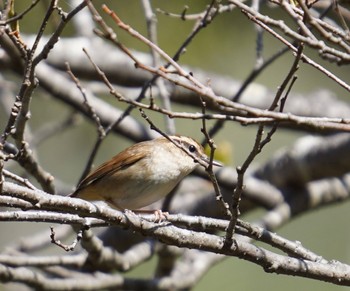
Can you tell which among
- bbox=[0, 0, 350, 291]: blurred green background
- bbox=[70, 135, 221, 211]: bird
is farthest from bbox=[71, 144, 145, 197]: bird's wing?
bbox=[0, 0, 350, 291]: blurred green background

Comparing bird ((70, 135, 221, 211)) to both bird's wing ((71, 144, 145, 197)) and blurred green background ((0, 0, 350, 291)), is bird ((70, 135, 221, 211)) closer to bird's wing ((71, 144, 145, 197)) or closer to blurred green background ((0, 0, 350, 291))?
bird's wing ((71, 144, 145, 197))

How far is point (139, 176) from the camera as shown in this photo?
4.77 m

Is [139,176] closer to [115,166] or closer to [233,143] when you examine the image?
[115,166]

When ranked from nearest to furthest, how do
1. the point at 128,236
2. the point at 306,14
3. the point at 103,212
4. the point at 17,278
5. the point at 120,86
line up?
the point at 306,14 → the point at 103,212 → the point at 17,278 → the point at 128,236 → the point at 120,86

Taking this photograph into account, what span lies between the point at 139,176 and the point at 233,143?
13.7 feet

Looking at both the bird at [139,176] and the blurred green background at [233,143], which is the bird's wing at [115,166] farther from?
the blurred green background at [233,143]

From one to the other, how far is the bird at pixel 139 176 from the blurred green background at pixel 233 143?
259 centimetres

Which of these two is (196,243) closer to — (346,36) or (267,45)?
(346,36)

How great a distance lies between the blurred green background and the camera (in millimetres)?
7809

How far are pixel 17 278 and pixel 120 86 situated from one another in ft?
8.19

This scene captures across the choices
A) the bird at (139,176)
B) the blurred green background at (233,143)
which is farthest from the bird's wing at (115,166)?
the blurred green background at (233,143)

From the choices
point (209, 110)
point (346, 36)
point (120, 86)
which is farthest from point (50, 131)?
point (346, 36)

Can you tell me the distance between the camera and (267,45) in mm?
8922

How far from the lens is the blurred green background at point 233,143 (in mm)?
7809
